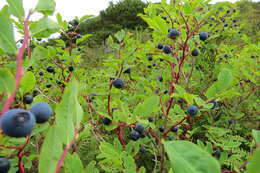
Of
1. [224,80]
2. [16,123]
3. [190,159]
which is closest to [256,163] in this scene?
[190,159]

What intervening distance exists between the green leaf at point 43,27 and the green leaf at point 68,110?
31 cm

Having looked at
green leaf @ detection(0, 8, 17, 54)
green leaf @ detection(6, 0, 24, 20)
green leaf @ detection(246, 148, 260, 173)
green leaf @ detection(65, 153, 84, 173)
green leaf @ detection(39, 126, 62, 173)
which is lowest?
green leaf @ detection(65, 153, 84, 173)

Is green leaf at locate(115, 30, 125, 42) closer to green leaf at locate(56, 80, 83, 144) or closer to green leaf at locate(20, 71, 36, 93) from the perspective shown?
green leaf at locate(20, 71, 36, 93)

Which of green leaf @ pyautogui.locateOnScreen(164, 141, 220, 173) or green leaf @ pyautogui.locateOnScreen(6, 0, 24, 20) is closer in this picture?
green leaf @ pyautogui.locateOnScreen(164, 141, 220, 173)

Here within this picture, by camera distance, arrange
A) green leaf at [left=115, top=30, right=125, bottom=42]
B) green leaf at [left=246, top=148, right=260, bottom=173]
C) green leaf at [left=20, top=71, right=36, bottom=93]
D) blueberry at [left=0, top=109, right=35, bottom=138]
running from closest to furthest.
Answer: green leaf at [left=246, top=148, right=260, bottom=173] → blueberry at [left=0, top=109, right=35, bottom=138] → green leaf at [left=20, top=71, right=36, bottom=93] → green leaf at [left=115, top=30, right=125, bottom=42]

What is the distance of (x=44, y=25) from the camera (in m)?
0.64

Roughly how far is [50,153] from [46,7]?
459 millimetres

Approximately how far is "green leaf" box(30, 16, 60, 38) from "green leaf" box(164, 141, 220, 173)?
498 mm

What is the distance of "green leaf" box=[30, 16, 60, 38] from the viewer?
625 mm

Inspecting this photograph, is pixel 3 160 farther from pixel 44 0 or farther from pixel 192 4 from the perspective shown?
pixel 192 4

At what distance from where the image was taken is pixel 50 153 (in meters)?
0.38

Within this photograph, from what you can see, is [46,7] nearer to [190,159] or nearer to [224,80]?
[190,159]

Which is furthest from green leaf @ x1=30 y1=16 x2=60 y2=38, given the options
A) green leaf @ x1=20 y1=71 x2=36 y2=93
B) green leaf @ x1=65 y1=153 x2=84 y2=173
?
green leaf @ x1=65 y1=153 x2=84 y2=173

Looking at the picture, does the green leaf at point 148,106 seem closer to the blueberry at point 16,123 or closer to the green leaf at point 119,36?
the blueberry at point 16,123
